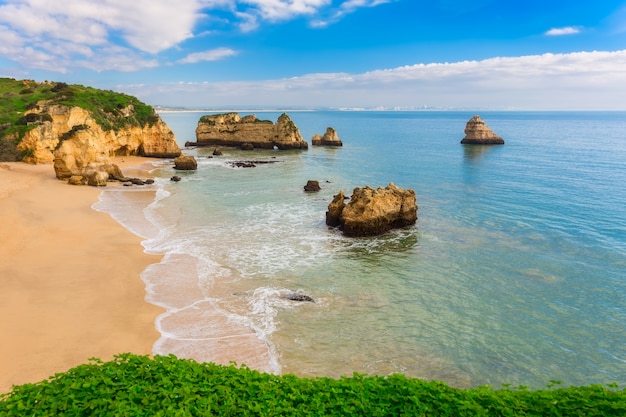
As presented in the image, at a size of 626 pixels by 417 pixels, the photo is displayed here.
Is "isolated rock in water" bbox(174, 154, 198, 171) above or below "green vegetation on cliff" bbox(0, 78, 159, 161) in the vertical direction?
below

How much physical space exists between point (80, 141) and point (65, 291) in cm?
3403

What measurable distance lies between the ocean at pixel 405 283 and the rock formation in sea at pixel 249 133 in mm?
49518

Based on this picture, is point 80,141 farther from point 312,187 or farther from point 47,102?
point 312,187

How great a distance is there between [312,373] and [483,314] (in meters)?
9.15

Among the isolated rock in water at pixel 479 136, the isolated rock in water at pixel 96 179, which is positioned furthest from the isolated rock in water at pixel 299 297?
the isolated rock in water at pixel 479 136

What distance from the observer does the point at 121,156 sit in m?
→ 70.1

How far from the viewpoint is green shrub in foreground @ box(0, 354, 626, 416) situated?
7252 millimetres

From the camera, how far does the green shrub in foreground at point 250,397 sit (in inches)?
286

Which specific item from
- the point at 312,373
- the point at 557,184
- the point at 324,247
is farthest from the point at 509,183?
the point at 312,373

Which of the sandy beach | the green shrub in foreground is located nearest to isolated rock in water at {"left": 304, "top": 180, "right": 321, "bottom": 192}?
the sandy beach

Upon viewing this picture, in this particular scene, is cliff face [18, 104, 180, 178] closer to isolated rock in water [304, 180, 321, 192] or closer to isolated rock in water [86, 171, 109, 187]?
isolated rock in water [86, 171, 109, 187]

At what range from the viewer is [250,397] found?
25.7ft

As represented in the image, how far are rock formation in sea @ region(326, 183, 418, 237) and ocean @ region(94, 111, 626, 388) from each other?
1.01 meters

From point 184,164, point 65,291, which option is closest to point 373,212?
point 65,291
